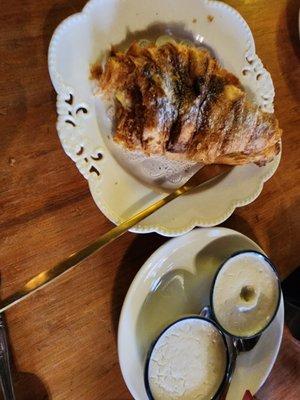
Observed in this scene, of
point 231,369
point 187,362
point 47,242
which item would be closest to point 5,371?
point 47,242

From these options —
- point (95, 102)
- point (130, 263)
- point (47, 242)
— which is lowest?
point (130, 263)

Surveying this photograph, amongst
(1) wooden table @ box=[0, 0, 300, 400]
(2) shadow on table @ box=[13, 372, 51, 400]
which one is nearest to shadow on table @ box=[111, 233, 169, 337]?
(1) wooden table @ box=[0, 0, 300, 400]

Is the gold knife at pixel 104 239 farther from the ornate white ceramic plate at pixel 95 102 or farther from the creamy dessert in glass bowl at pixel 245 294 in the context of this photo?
the creamy dessert in glass bowl at pixel 245 294

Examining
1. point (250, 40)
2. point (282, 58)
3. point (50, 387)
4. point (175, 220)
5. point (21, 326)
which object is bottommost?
point (50, 387)

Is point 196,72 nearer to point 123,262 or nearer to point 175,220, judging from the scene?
point 175,220

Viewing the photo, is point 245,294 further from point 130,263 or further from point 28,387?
point 28,387

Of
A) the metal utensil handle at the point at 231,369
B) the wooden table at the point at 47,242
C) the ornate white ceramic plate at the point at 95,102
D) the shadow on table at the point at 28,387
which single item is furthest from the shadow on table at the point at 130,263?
the metal utensil handle at the point at 231,369

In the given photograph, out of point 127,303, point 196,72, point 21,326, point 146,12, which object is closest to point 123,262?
point 127,303
